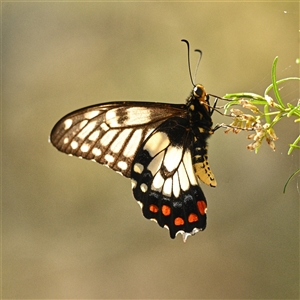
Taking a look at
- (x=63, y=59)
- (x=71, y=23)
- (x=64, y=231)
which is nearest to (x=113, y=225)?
Result: (x=64, y=231)

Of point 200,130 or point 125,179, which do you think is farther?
point 125,179

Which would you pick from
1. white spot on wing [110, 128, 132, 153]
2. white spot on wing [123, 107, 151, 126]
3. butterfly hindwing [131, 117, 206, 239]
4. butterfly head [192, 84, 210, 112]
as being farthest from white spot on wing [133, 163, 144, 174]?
butterfly head [192, 84, 210, 112]

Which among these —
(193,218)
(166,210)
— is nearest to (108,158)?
(166,210)

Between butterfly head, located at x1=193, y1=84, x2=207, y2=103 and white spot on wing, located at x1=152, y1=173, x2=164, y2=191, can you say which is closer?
butterfly head, located at x1=193, y1=84, x2=207, y2=103

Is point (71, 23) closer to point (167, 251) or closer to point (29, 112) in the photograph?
point (29, 112)

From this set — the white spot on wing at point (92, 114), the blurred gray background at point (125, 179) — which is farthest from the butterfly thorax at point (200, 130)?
the blurred gray background at point (125, 179)

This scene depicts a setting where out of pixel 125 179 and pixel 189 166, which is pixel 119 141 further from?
pixel 125 179

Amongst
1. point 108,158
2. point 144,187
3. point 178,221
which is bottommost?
point 178,221

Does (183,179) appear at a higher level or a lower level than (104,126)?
lower

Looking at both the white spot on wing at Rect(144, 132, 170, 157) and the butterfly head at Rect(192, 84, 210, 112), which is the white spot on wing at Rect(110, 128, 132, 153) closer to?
the white spot on wing at Rect(144, 132, 170, 157)
